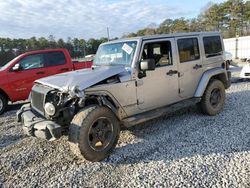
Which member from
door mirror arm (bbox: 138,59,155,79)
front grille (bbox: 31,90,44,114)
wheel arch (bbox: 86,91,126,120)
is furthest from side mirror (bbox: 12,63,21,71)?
door mirror arm (bbox: 138,59,155,79)

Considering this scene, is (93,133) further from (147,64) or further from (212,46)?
(212,46)

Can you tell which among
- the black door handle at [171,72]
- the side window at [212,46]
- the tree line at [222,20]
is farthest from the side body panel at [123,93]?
the tree line at [222,20]

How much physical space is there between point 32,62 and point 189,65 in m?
5.31

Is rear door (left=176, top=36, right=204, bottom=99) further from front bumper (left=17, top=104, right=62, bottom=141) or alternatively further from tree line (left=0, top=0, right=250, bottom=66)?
tree line (left=0, top=0, right=250, bottom=66)

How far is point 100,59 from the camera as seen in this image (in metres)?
5.84

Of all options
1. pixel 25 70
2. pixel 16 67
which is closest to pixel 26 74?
pixel 25 70

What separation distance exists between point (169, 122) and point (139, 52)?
193cm

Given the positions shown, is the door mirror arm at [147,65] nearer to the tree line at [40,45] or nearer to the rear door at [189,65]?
the rear door at [189,65]

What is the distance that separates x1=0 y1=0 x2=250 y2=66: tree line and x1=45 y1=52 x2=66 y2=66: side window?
24.7 m

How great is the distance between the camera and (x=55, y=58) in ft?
29.8

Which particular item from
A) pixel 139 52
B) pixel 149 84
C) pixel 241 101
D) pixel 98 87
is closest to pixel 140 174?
pixel 98 87

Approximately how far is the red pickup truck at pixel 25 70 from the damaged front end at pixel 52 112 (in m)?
3.89

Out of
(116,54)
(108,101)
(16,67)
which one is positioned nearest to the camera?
(108,101)

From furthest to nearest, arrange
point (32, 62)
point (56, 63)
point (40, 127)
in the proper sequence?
point (56, 63) → point (32, 62) → point (40, 127)
